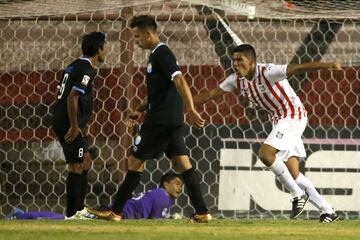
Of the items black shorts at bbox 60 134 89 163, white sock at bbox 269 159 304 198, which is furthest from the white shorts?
black shorts at bbox 60 134 89 163

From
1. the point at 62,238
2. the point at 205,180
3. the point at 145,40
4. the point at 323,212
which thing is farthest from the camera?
the point at 205,180

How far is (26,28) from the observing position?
11711 millimetres

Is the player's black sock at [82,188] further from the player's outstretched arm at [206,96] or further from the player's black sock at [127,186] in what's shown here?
the player's outstretched arm at [206,96]

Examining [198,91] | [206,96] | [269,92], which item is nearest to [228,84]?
[206,96]

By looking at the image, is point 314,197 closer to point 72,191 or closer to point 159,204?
point 159,204

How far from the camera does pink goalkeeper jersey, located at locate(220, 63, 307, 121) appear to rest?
9891mm

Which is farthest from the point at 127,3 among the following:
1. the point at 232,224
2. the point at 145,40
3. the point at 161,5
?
the point at 232,224

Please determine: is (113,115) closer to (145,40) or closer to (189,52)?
(189,52)

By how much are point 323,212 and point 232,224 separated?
3.18 feet

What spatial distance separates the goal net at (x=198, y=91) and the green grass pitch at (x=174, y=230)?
1.54 meters

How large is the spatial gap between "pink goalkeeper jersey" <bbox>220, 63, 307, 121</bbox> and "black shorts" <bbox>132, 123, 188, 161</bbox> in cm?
95

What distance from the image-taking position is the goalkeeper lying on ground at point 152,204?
10.8 metres

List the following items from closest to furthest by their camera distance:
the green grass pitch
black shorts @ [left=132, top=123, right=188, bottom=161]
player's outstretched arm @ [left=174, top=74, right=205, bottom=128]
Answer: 1. the green grass pitch
2. player's outstretched arm @ [left=174, top=74, right=205, bottom=128]
3. black shorts @ [left=132, top=123, right=188, bottom=161]

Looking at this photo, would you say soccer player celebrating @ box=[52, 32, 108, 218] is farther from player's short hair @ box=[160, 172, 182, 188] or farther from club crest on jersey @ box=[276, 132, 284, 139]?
club crest on jersey @ box=[276, 132, 284, 139]
